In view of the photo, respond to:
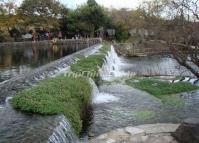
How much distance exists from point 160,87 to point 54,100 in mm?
8607

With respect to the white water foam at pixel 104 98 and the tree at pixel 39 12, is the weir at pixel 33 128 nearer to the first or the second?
the white water foam at pixel 104 98

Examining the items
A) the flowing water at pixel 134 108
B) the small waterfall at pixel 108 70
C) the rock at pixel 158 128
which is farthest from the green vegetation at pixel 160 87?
the rock at pixel 158 128

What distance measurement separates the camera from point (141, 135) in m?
9.12

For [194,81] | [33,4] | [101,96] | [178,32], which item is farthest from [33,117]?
[33,4]

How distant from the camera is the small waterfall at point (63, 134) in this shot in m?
7.01

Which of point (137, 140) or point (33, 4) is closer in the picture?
point (137, 140)

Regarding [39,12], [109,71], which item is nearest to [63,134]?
[109,71]

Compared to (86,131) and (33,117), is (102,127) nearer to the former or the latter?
(86,131)

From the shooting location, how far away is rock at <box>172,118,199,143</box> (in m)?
8.23

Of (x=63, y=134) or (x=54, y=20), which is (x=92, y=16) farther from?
(x=63, y=134)

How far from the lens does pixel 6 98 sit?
10.5 meters

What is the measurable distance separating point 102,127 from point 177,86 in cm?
721

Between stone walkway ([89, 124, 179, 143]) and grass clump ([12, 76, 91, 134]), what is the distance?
2.81 feet

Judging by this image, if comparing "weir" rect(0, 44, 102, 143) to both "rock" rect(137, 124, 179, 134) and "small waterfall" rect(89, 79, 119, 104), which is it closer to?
"rock" rect(137, 124, 179, 134)
